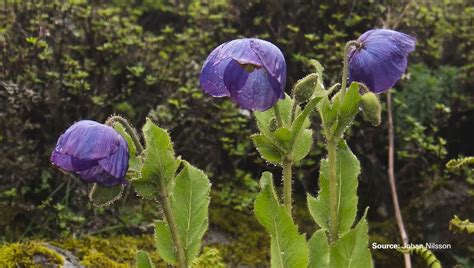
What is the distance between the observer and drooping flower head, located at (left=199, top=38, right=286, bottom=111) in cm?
140

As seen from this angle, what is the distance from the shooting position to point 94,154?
53.6 inches

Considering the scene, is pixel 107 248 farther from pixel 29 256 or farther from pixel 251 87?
pixel 251 87

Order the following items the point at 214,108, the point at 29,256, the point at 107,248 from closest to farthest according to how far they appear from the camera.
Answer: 1. the point at 29,256
2. the point at 107,248
3. the point at 214,108

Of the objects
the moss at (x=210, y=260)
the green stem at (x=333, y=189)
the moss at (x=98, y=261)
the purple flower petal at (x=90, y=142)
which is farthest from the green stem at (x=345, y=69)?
the moss at (x=98, y=261)

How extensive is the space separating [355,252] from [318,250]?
10 cm

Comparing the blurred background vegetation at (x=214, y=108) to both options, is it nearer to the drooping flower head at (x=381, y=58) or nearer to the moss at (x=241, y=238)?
the moss at (x=241, y=238)

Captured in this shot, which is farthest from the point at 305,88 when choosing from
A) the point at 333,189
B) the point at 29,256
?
the point at 29,256

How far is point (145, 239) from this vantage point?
2777 mm

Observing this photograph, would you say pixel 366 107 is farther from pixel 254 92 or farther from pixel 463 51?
pixel 463 51

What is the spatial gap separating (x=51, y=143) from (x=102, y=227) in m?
0.46

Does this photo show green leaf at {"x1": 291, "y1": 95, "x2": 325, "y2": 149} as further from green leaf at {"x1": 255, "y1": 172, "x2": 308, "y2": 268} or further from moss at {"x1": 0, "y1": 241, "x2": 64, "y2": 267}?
moss at {"x1": 0, "y1": 241, "x2": 64, "y2": 267}

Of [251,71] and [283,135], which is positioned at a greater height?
[251,71]

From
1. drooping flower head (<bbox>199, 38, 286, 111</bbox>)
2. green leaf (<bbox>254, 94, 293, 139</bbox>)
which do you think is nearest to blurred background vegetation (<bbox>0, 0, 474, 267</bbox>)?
green leaf (<bbox>254, 94, 293, 139</bbox>)

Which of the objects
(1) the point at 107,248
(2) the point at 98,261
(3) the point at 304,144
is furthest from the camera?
(1) the point at 107,248
